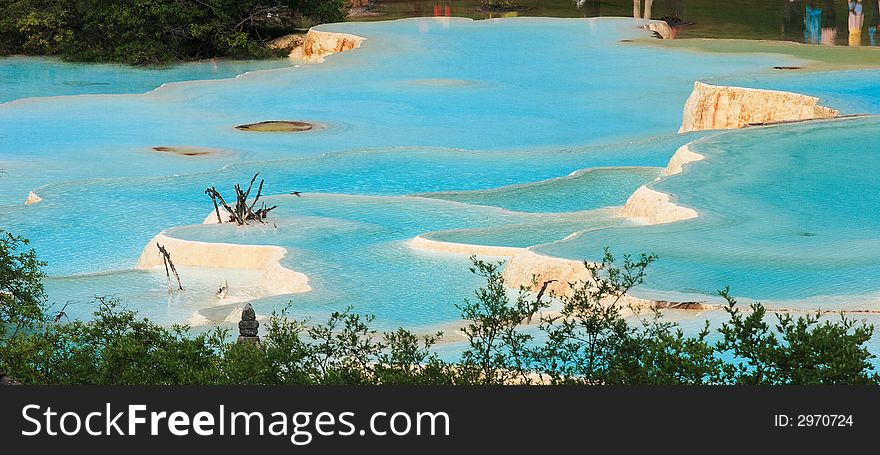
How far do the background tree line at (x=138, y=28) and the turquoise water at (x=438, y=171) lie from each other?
84cm

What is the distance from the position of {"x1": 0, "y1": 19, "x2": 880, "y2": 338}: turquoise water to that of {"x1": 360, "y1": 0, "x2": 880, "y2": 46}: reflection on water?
5.32 meters

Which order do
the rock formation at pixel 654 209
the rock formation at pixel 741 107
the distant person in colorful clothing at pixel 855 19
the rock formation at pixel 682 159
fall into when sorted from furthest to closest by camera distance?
1. the distant person in colorful clothing at pixel 855 19
2. the rock formation at pixel 741 107
3. the rock formation at pixel 682 159
4. the rock formation at pixel 654 209

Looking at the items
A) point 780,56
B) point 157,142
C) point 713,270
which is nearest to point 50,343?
point 713,270

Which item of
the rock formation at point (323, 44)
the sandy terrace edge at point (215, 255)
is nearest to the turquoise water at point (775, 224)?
the sandy terrace edge at point (215, 255)

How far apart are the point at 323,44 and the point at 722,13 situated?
11682 mm

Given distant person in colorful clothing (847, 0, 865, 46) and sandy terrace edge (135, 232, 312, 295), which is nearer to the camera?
sandy terrace edge (135, 232, 312, 295)

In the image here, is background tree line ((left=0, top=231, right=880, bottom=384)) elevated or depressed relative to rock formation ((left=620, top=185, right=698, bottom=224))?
elevated

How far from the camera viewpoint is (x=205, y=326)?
8680 millimetres

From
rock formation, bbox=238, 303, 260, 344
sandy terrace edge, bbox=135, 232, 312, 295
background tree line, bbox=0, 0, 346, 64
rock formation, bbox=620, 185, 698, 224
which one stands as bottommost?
sandy terrace edge, bbox=135, 232, 312, 295

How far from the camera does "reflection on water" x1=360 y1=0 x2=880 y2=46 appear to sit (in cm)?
2812

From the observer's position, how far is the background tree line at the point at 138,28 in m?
23.9

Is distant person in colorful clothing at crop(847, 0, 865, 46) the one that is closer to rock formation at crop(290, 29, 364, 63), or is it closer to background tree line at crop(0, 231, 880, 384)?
rock formation at crop(290, 29, 364, 63)

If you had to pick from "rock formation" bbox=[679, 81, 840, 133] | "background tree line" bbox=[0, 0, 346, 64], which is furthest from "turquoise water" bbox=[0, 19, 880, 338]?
"background tree line" bbox=[0, 0, 346, 64]

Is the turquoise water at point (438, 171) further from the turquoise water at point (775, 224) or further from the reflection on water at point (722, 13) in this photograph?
the reflection on water at point (722, 13)
